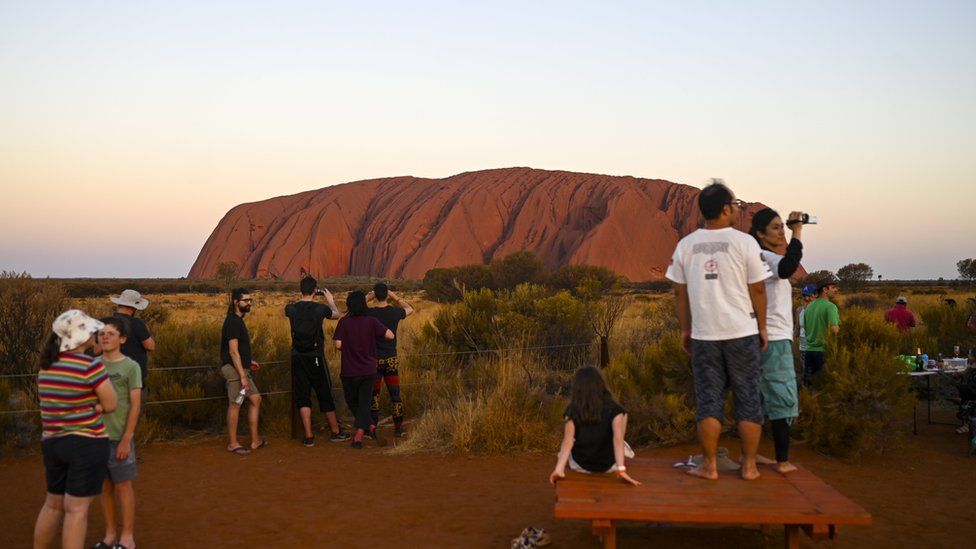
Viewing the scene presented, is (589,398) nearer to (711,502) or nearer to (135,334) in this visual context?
(711,502)

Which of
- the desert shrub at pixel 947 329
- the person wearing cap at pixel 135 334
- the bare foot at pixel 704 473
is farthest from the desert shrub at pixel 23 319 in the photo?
the desert shrub at pixel 947 329

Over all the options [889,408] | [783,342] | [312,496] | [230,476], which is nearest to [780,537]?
[783,342]

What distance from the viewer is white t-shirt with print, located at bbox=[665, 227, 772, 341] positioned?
4465mm

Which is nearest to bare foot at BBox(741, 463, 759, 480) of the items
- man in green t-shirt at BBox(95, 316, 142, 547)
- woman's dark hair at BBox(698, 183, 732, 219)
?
woman's dark hair at BBox(698, 183, 732, 219)

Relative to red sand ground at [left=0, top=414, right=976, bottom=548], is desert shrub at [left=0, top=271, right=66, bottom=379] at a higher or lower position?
higher

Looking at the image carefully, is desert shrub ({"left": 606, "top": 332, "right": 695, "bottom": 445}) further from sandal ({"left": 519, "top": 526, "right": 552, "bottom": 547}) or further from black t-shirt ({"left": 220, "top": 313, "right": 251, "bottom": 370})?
black t-shirt ({"left": 220, "top": 313, "right": 251, "bottom": 370})

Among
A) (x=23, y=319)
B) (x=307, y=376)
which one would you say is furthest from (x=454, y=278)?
(x=307, y=376)

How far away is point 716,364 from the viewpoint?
455cm

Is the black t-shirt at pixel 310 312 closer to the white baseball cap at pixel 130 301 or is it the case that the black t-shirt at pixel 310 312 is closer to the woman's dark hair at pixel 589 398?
the white baseball cap at pixel 130 301

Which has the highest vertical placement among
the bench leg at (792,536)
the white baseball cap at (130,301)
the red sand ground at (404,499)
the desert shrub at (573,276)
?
the desert shrub at (573,276)

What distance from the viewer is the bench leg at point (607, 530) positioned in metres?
4.13

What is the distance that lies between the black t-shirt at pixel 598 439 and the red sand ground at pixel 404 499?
0.62m

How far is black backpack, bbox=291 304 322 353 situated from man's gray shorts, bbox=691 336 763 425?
4.72 meters

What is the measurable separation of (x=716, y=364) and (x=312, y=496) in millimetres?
3556
